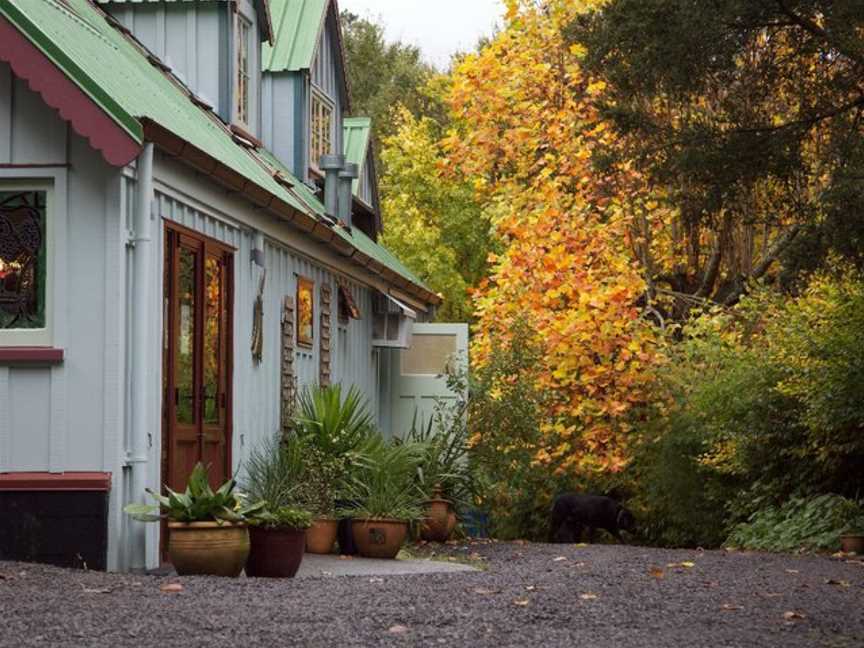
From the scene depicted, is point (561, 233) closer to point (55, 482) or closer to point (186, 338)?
point (186, 338)

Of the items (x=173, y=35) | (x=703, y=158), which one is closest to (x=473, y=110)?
(x=173, y=35)

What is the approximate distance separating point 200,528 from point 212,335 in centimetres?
288

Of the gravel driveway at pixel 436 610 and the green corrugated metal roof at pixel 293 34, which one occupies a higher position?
the green corrugated metal roof at pixel 293 34

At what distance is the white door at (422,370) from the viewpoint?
2192 cm

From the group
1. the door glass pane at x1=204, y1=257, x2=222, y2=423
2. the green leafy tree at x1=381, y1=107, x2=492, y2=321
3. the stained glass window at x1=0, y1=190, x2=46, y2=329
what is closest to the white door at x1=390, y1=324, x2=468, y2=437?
the door glass pane at x1=204, y1=257, x2=222, y2=423

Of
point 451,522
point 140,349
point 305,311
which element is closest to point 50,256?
point 140,349

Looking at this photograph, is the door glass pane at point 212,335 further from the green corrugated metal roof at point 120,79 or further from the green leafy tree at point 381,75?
the green leafy tree at point 381,75

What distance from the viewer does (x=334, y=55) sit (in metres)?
21.6

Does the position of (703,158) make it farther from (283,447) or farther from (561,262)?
(561,262)

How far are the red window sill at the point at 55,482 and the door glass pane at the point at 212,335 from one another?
250cm

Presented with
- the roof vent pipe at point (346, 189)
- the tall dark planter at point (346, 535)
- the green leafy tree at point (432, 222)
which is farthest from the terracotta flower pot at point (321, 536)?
the green leafy tree at point (432, 222)

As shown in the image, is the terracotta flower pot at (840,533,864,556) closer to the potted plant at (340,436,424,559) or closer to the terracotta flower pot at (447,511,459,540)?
the terracotta flower pot at (447,511,459,540)

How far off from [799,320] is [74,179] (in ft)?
31.1

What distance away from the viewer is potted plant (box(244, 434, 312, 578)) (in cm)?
1120
